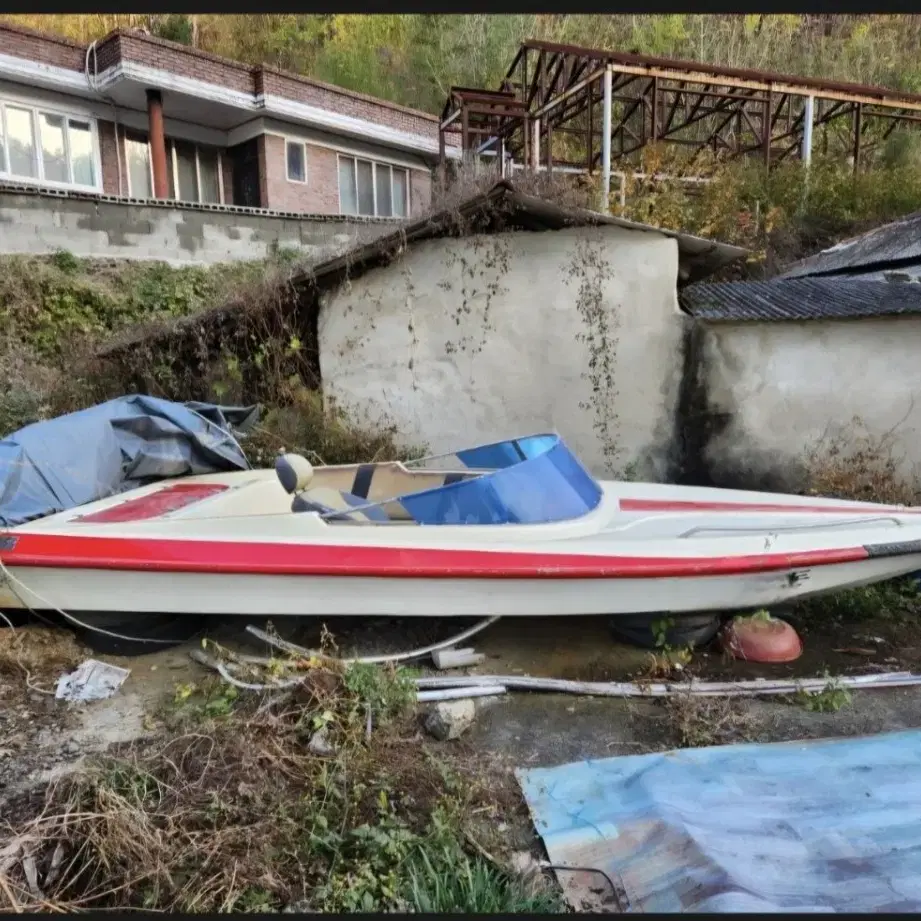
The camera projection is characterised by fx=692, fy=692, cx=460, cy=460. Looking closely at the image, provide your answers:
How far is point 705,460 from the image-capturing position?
22.2ft

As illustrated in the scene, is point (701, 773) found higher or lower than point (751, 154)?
lower

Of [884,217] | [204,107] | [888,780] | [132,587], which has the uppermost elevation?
[204,107]

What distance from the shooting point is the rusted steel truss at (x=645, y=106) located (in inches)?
499

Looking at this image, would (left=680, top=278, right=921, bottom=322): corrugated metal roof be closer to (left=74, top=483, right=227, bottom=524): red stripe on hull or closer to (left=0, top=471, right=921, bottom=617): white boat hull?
(left=0, top=471, right=921, bottom=617): white boat hull

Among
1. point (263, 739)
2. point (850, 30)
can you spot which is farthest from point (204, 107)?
point (850, 30)

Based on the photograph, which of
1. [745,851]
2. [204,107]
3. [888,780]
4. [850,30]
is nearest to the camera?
[745,851]

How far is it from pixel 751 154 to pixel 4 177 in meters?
15.3

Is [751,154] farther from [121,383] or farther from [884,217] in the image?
[121,383]

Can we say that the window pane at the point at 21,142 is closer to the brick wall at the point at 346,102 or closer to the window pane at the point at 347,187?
the brick wall at the point at 346,102

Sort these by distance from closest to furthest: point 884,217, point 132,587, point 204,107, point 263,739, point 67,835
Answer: point 67,835
point 263,739
point 132,587
point 884,217
point 204,107

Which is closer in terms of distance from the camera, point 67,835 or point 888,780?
point 67,835

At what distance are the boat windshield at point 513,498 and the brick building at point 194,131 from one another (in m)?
13.4

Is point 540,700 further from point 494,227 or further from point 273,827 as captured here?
point 494,227

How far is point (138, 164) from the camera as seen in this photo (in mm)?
15547
